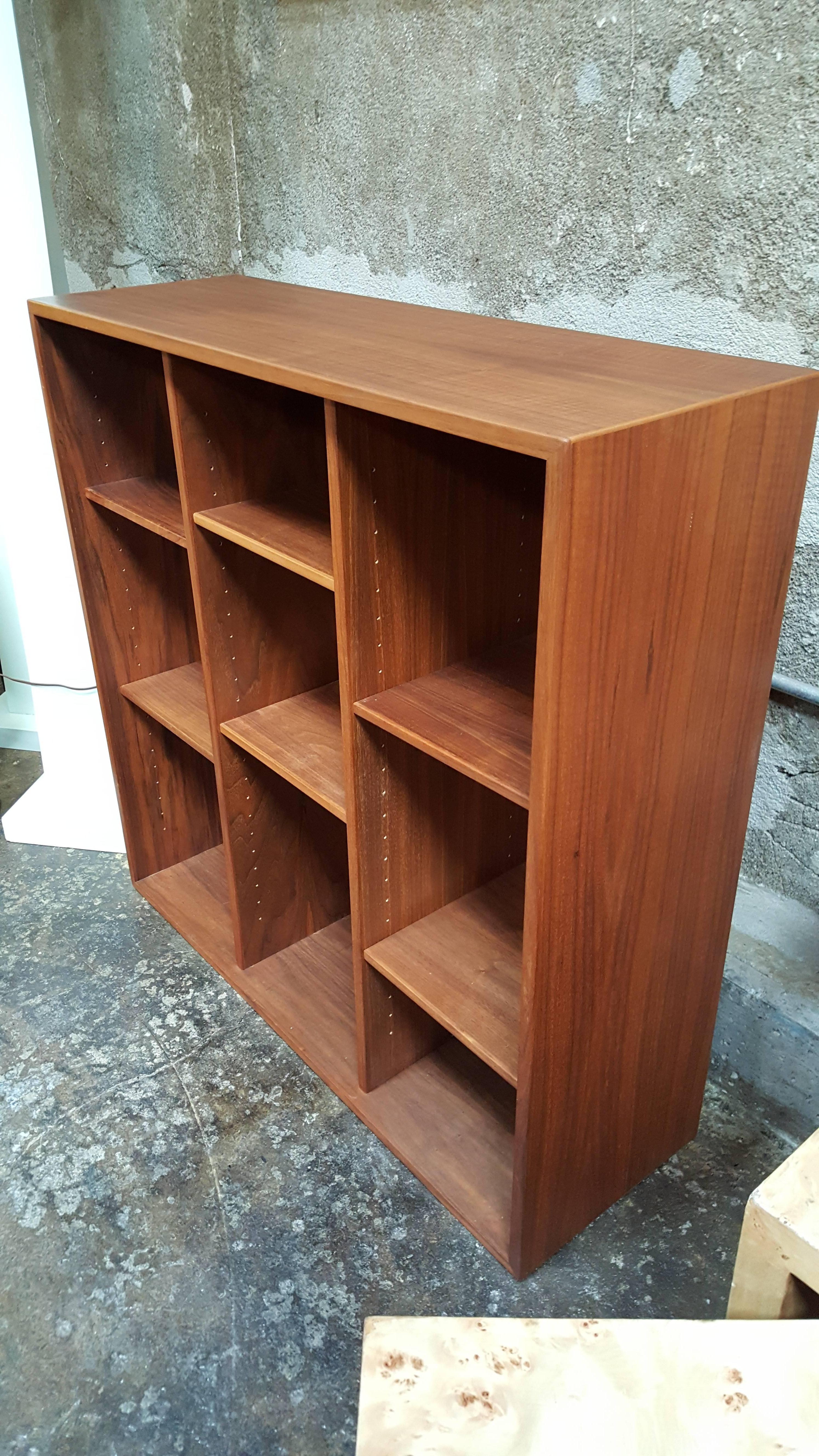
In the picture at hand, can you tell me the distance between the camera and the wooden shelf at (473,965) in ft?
5.19

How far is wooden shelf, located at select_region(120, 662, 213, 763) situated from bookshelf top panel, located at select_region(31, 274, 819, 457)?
2.30 ft

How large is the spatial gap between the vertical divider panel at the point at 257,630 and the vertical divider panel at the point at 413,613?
1.44 ft

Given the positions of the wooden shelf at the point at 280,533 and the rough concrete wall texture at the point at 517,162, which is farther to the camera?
the wooden shelf at the point at 280,533

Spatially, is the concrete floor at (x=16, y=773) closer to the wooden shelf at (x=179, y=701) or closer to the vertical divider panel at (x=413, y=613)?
the wooden shelf at (x=179, y=701)

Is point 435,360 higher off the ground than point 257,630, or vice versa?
point 435,360

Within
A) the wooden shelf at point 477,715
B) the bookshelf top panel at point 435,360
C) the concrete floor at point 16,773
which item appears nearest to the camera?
the bookshelf top panel at point 435,360

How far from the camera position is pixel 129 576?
2.25 meters

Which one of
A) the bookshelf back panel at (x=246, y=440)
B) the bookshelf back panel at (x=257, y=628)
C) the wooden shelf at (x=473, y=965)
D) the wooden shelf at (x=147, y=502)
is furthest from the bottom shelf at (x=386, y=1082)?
the bookshelf back panel at (x=246, y=440)

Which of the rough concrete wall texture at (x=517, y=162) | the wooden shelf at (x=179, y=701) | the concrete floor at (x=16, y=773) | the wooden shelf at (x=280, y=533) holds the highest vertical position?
the rough concrete wall texture at (x=517, y=162)

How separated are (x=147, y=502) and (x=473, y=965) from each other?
3.68 ft

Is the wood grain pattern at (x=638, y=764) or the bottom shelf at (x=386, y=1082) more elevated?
the wood grain pattern at (x=638, y=764)

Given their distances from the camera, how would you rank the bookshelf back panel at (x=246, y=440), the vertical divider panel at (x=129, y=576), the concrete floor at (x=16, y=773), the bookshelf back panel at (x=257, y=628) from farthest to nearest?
the concrete floor at (x=16, y=773) < the vertical divider panel at (x=129, y=576) < the bookshelf back panel at (x=257, y=628) < the bookshelf back panel at (x=246, y=440)

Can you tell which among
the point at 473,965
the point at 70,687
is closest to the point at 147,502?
the point at 70,687

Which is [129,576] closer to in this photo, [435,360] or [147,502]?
[147,502]
